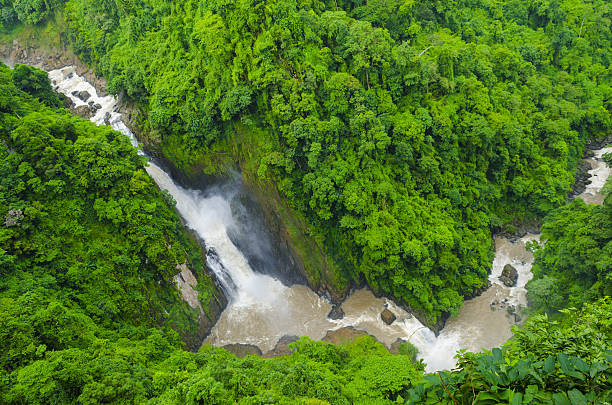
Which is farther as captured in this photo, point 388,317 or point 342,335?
point 388,317

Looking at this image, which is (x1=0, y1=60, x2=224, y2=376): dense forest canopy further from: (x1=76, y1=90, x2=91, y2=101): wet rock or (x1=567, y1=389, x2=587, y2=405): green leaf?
(x1=567, y1=389, x2=587, y2=405): green leaf

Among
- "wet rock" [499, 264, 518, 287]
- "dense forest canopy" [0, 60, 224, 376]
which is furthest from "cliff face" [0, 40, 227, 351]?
"wet rock" [499, 264, 518, 287]

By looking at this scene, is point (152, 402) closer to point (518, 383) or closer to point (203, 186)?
point (518, 383)

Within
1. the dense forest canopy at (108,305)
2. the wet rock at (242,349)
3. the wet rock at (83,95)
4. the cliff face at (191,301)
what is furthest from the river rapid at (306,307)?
the wet rock at (83,95)

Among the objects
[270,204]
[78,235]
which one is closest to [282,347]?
[270,204]

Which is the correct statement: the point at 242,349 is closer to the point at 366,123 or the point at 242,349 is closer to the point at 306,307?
the point at 306,307

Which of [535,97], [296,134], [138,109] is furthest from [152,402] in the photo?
[535,97]
